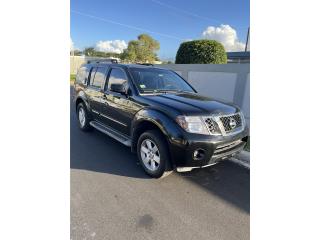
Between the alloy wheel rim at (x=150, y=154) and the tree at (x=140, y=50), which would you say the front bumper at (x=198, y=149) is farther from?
the tree at (x=140, y=50)

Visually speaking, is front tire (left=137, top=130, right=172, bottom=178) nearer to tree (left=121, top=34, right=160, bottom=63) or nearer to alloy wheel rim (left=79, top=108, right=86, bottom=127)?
alloy wheel rim (left=79, top=108, right=86, bottom=127)

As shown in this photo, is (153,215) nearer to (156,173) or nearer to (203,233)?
(203,233)

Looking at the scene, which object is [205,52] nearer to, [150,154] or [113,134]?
[113,134]

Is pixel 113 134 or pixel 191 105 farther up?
pixel 191 105

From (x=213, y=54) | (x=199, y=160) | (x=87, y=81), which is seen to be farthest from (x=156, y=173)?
(x=213, y=54)

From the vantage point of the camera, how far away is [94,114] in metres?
5.17

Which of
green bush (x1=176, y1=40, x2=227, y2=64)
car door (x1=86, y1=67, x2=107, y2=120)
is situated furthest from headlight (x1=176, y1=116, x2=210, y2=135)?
green bush (x1=176, y1=40, x2=227, y2=64)

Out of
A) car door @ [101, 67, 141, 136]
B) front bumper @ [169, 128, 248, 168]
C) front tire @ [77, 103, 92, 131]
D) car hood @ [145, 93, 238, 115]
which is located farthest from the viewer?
front tire @ [77, 103, 92, 131]

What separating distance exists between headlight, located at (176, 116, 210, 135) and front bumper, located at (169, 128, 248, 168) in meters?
0.07

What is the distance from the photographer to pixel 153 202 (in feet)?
9.31

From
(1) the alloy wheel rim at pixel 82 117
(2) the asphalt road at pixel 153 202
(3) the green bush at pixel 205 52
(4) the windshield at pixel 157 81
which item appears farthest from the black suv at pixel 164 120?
(3) the green bush at pixel 205 52

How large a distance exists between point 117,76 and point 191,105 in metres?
1.83

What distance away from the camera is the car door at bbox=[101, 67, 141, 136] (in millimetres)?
3877

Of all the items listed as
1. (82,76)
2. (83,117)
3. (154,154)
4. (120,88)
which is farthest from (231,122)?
(82,76)
